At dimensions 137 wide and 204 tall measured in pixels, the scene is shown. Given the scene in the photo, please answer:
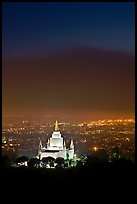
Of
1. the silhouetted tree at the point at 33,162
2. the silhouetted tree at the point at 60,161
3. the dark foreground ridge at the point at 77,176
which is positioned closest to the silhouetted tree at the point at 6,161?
the dark foreground ridge at the point at 77,176

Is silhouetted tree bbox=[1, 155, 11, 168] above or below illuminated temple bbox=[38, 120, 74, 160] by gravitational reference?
below

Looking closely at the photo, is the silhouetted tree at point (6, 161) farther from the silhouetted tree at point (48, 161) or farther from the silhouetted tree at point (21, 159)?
the silhouetted tree at point (48, 161)

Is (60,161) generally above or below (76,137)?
below

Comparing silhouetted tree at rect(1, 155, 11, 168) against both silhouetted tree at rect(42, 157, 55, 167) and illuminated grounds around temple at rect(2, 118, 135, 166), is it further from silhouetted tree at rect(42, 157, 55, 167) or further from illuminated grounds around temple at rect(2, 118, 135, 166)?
silhouetted tree at rect(42, 157, 55, 167)

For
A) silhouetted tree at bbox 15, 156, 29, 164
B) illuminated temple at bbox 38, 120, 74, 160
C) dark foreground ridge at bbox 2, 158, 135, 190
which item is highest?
illuminated temple at bbox 38, 120, 74, 160

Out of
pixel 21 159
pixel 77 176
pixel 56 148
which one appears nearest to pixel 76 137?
pixel 56 148

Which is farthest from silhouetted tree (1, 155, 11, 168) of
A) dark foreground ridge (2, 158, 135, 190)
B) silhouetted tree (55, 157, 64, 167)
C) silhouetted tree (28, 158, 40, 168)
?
silhouetted tree (55, 157, 64, 167)

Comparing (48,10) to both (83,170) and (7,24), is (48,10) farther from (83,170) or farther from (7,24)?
(83,170)

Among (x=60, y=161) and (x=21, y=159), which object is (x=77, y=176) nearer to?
(x=60, y=161)
